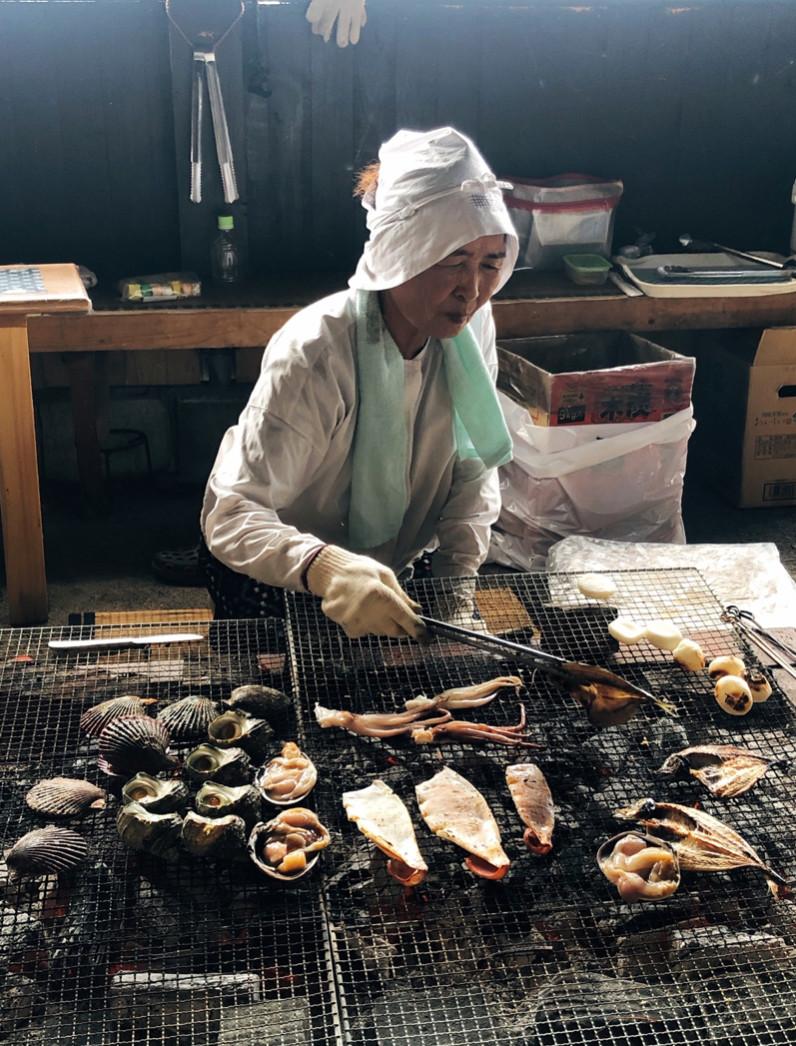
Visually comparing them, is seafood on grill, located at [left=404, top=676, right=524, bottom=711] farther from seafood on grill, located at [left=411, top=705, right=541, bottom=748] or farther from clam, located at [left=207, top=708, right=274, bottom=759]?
clam, located at [left=207, top=708, right=274, bottom=759]

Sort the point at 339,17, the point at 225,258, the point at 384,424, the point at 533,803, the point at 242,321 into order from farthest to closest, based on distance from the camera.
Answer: the point at 225,258 → the point at 339,17 → the point at 242,321 → the point at 384,424 → the point at 533,803

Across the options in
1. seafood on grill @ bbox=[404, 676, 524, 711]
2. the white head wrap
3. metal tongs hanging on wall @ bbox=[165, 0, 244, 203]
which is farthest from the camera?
metal tongs hanging on wall @ bbox=[165, 0, 244, 203]

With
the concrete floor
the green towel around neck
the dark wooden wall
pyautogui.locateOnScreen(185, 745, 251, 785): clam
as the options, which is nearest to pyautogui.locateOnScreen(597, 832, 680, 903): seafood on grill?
pyautogui.locateOnScreen(185, 745, 251, 785): clam

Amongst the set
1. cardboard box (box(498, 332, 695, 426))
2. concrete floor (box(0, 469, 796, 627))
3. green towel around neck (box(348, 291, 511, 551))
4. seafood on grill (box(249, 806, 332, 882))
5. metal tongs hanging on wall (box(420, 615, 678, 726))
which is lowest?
concrete floor (box(0, 469, 796, 627))

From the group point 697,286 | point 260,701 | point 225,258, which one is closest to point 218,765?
point 260,701

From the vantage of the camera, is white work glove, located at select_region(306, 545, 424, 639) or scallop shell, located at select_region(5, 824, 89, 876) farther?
white work glove, located at select_region(306, 545, 424, 639)

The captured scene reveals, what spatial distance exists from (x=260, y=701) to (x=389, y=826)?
456 millimetres

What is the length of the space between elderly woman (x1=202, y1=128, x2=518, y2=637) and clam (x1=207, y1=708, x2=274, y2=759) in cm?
29

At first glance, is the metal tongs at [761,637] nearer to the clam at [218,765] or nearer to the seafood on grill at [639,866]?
the seafood on grill at [639,866]

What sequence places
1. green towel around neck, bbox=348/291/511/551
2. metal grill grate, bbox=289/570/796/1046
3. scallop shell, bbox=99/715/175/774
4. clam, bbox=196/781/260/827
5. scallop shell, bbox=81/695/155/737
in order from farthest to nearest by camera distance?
green towel around neck, bbox=348/291/511/551, scallop shell, bbox=81/695/155/737, scallop shell, bbox=99/715/175/774, clam, bbox=196/781/260/827, metal grill grate, bbox=289/570/796/1046

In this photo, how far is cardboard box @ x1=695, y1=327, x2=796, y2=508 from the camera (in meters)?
5.14

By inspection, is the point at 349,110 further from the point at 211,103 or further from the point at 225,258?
the point at 225,258

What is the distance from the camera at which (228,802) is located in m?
2.12

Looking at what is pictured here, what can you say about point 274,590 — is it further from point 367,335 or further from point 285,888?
point 285,888
